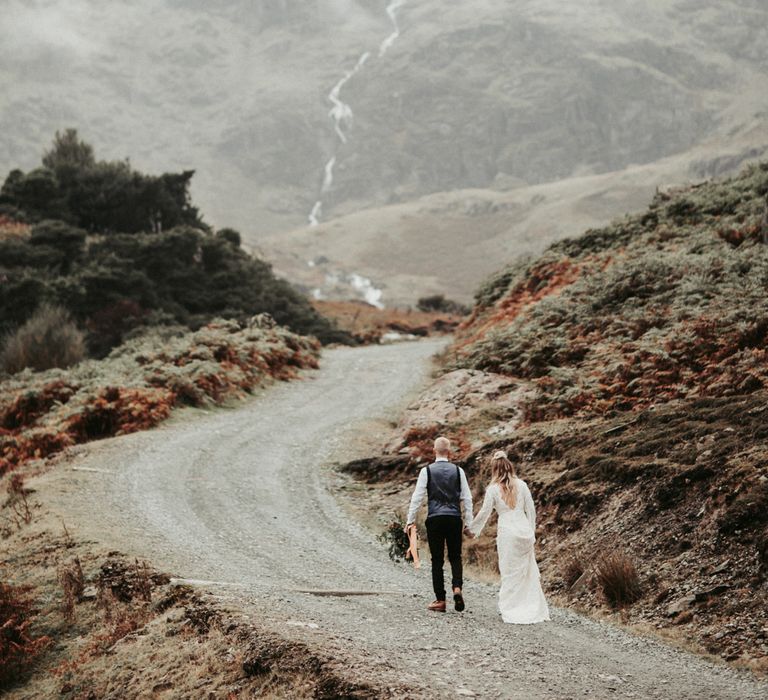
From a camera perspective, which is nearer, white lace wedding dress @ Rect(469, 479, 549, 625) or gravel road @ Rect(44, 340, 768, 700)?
gravel road @ Rect(44, 340, 768, 700)

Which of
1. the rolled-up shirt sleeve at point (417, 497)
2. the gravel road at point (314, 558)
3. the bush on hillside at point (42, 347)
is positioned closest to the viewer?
the gravel road at point (314, 558)

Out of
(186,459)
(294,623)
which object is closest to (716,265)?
(186,459)

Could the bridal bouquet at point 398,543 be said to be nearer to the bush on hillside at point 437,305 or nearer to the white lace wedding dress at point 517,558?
the white lace wedding dress at point 517,558

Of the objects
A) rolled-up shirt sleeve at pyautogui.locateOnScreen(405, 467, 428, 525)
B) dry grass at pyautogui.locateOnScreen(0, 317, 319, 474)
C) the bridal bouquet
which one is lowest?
the bridal bouquet

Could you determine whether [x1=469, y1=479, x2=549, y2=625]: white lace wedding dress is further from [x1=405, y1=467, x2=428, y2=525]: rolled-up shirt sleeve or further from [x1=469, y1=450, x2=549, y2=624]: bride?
[x1=405, y1=467, x2=428, y2=525]: rolled-up shirt sleeve

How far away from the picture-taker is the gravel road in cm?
659

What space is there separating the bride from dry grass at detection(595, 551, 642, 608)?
0.85m

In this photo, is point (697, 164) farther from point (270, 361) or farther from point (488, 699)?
point (488, 699)

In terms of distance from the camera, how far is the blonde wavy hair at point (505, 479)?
335 inches

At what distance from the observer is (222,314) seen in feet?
110

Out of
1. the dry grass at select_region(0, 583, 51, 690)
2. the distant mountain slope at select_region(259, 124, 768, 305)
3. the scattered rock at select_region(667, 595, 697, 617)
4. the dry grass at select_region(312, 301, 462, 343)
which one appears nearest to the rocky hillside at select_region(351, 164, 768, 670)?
the scattered rock at select_region(667, 595, 697, 617)

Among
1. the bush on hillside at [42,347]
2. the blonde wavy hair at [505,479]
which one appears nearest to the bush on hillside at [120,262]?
the bush on hillside at [42,347]

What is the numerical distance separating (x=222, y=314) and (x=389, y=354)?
789 centimetres

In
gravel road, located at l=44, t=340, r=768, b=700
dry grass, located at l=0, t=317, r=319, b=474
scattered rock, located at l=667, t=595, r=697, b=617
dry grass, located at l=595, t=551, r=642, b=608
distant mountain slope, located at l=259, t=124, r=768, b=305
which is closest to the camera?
gravel road, located at l=44, t=340, r=768, b=700
